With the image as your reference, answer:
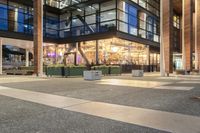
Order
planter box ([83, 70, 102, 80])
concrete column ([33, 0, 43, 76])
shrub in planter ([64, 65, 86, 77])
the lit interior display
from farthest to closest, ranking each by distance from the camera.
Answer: the lit interior display < concrete column ([33, 0, 43, 76]) < shrub in planter ([64, 65, 86, 77]) < planter box ([83, 70, 102, 80])

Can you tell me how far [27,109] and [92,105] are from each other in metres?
1.93

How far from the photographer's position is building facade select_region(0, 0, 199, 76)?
28.0 meters

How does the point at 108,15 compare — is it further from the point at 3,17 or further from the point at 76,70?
the point at 3,17

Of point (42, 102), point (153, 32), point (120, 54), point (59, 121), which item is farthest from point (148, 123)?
point (153, 32)

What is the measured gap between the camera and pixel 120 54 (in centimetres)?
3111

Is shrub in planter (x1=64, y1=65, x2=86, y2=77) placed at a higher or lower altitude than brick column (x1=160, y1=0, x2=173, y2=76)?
lower

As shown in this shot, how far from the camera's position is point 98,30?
30281mm

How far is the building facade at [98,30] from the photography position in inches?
1101

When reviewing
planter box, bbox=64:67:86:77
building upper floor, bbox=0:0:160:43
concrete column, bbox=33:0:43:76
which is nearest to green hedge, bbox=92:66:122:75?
planter box, bbox=64:67:86:77

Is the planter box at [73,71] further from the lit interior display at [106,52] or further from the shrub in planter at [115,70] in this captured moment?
the lit interior display at [106,52]

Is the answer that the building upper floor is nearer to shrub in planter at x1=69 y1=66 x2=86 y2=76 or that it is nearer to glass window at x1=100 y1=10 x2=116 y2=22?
glass window at x1=100 y1=10 x2=116 y2=22

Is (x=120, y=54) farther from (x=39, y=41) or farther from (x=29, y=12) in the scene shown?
(x=29, y=12)

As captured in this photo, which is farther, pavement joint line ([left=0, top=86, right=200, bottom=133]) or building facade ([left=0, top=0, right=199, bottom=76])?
building facade ([left=0, top=0, right=199, bottom=76])

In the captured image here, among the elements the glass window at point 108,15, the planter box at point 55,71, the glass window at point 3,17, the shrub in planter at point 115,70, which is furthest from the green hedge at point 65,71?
the glass window at point 3,17
